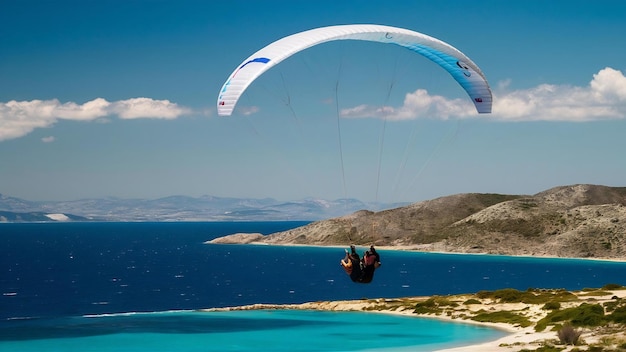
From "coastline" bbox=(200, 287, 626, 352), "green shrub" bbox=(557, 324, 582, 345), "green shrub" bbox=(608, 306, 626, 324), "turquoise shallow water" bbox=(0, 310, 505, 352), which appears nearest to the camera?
"green shrub" bbox=(557, 324, 582, 345)

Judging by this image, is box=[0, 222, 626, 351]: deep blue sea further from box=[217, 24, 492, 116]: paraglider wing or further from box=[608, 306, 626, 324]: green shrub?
box=[217, 24, 492, 116]: paraglider wing

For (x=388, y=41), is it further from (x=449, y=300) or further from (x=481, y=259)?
(x=481, y=259)

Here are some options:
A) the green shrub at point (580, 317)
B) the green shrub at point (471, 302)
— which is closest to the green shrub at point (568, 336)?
the green shrub at point (580, 317)

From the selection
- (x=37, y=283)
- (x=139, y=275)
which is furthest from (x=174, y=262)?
(x=37, y=283)

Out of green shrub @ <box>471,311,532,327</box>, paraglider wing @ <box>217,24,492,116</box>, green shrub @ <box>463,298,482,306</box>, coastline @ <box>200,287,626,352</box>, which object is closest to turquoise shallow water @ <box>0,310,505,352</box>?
coastline @ <box>200,287,626,352</box>

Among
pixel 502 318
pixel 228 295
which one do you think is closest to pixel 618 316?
pixel 502 318

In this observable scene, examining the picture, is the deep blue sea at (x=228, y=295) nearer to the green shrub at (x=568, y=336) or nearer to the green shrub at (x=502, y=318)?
the green shrub at (x=502, y=318)
